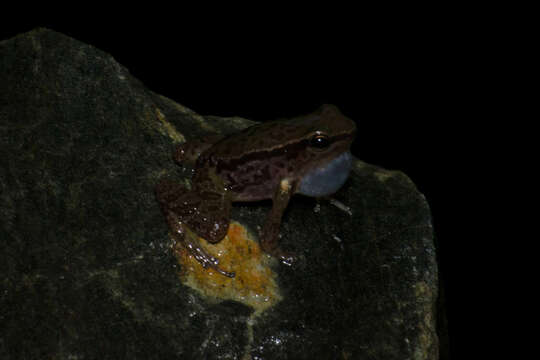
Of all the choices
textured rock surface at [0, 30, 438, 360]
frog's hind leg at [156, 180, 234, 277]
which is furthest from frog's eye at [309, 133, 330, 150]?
frog's hind leg at [156, 180, 234, 277]

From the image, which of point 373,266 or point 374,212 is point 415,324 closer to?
point 373,266

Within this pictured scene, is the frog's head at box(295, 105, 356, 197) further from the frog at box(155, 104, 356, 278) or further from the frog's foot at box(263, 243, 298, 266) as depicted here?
the frog's foot at box(263, 243, 298, 266)

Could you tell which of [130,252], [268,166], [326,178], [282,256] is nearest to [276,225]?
[282,256]

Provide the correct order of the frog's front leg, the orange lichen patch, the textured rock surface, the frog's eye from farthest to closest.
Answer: the frog's eye < the frog's front leg < the orange lichen patch < the textured rock surface

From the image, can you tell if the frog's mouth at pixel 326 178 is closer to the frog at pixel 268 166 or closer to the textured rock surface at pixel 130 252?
the frog at pixel 268 166

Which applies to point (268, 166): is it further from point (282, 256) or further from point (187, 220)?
point (187, 220)
